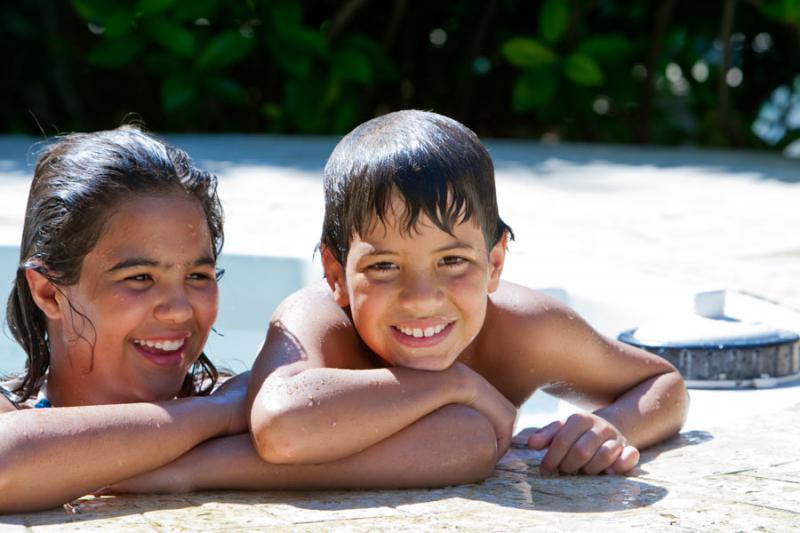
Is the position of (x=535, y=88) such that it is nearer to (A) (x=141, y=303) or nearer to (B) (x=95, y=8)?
(B) (x=95, y=8)


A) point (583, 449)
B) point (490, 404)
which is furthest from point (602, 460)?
point (490, 404)

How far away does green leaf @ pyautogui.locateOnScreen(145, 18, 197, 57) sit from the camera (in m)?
6.25

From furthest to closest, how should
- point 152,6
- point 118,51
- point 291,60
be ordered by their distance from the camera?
point 291,60 → point 118,51 → point 152,6

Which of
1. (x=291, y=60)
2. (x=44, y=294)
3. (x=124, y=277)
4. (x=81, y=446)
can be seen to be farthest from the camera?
(x=291, y=60)

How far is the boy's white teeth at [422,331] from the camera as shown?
209cm

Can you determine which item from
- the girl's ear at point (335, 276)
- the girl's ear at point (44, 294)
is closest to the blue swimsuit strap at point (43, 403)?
the girl's ear at point (44, 294)

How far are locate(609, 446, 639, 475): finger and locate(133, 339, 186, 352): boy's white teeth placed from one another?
0.74 meters

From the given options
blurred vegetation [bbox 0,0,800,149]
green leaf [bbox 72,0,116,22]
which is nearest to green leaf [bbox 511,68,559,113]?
blurred vegetation [bbox 0,0,800,149]

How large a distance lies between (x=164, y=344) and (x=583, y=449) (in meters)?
0.71

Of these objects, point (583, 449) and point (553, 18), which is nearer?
point (583, 449)

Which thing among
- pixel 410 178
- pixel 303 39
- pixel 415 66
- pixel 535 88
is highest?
pixel 303 39

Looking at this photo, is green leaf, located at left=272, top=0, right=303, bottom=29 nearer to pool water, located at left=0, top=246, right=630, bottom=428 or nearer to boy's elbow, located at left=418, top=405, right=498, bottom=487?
pool water, located at left=0, top=246, right=630, bottom=428

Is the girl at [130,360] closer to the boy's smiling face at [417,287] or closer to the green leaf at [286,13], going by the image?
the boy's smiling face at [417,287]

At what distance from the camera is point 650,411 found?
2318 millimetres
